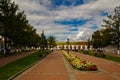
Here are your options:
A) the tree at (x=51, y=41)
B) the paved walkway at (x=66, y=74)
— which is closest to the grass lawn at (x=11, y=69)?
the paved walkway at (x=66, y=74)

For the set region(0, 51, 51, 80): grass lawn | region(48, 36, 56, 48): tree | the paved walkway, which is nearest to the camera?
the paved walkway

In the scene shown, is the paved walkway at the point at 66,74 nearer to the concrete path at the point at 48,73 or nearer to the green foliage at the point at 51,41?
the concrete path at the point at 48,73

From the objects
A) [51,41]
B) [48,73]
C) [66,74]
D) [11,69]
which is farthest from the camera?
[51,41]

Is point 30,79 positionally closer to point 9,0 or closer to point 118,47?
point 9,0

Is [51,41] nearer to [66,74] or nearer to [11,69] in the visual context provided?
[11,69]

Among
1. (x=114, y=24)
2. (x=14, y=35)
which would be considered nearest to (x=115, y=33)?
(x=114, y=24)

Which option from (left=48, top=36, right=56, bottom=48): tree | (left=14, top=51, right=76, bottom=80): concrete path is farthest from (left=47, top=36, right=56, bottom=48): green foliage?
(left=14, top=51, right=76, bottom=80): concrete path

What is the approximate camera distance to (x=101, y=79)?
1919cm

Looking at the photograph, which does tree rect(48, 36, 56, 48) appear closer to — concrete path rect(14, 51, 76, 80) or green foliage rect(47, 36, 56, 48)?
green foliage rect(47, 36, 56, 48)

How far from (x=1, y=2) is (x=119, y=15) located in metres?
44.6

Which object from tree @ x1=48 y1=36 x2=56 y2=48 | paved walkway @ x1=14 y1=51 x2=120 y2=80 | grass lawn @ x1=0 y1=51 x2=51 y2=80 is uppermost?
tree @ x1=48 y1=36 x2=56 y2=48

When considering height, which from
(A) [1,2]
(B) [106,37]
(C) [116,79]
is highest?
(A) [1,2]

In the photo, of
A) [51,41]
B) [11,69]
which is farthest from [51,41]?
[11,69]

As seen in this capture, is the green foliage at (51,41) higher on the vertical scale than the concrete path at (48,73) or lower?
higher
